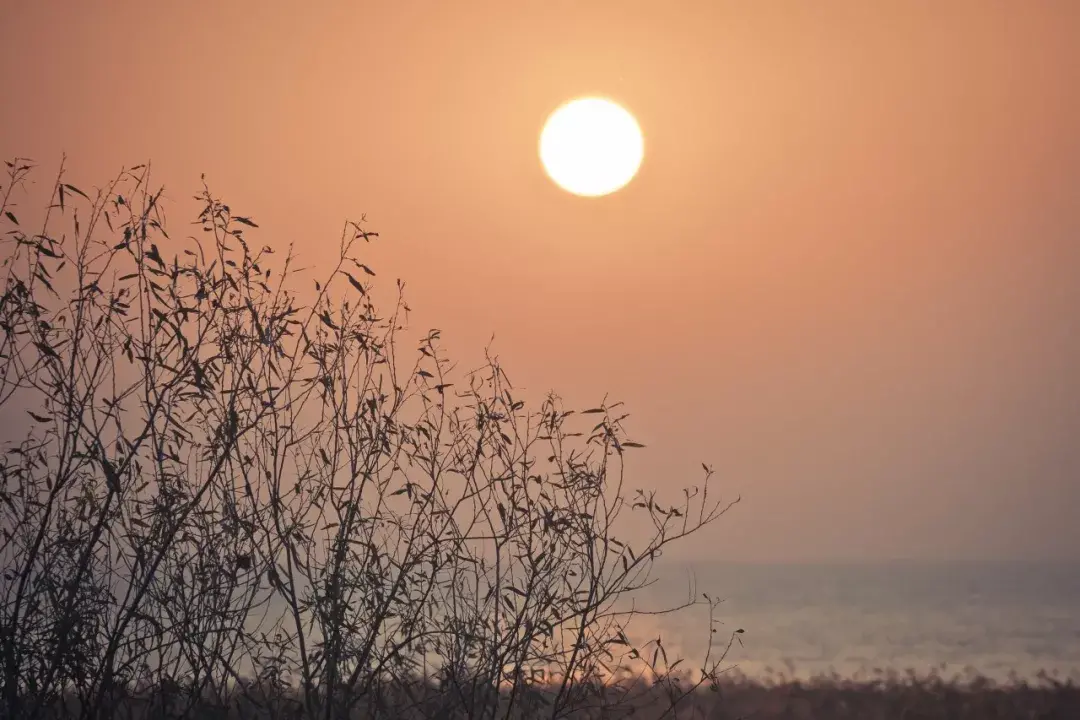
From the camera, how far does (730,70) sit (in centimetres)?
690

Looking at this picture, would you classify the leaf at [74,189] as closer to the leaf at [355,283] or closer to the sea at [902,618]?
the leaf at [355,283]

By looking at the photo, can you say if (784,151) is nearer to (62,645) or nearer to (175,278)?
(175,278)

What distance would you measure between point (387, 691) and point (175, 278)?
152 cm

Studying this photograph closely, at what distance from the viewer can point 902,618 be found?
1035 cm

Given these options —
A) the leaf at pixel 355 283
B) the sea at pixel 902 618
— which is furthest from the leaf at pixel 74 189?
the sea at pixel 902 618

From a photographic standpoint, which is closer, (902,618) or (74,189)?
(74,189)

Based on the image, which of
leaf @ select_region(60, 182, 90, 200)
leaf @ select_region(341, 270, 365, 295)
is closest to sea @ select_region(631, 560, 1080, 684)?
leaf @ select_region(341, 270, 365, 295)

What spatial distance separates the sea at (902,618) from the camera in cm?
705

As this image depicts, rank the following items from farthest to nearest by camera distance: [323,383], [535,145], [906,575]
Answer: [906,575], [535,145], [323,383]

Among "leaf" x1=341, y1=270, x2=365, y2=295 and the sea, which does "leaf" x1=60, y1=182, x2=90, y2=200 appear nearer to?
"leaf" x1=341, y1=270, x2=365, y2=295

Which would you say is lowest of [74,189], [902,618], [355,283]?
[902,618]

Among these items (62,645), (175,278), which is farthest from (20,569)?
(175,278)

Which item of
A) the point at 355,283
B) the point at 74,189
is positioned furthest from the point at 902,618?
the point at 74,189

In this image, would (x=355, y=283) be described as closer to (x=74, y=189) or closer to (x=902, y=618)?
(x=74, y=189)
